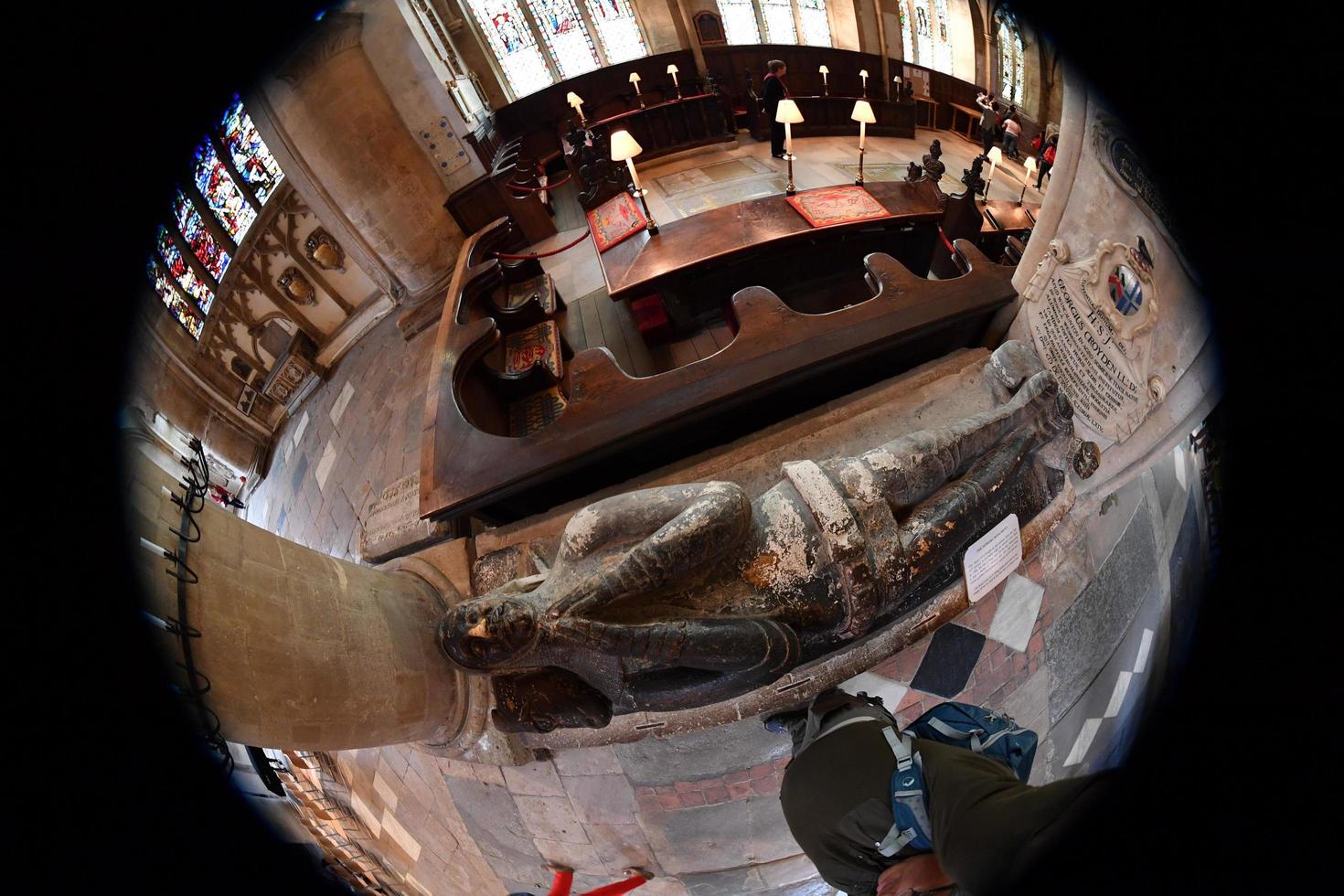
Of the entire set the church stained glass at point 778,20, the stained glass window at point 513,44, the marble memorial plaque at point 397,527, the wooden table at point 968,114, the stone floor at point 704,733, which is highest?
the stained glass window at point 513,44

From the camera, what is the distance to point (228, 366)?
156cm

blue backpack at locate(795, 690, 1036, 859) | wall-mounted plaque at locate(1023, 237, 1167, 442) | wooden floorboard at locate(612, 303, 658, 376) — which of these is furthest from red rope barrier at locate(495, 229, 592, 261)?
blue backpack at locate(795, 690, 1036, 859)

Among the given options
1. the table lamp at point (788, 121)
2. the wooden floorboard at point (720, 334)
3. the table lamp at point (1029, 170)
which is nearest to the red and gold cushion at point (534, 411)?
the wooden floorboard at point (720, 334)

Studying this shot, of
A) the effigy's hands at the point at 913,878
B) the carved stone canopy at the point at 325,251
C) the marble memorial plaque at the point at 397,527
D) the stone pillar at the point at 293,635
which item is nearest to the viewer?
the stone pillar at the point at 293,635

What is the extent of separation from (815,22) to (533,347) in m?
2.22

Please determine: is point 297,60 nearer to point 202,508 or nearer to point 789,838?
point 202,508

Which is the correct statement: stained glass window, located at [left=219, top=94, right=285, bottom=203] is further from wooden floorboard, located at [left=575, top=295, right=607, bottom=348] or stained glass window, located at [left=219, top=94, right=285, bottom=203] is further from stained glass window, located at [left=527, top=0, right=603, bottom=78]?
wooden floorboard, located at [left=575, top=295, right=607, bottom=348]

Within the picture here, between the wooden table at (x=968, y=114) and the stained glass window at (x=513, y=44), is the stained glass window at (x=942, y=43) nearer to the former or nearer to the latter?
the wooden table at (x=968, y=114)

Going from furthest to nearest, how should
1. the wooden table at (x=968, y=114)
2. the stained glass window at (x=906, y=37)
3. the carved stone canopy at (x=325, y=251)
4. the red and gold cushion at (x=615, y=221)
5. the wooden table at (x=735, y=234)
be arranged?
1. the red and gold cushion at (x=615, y=221)
2. the wooden table at (x=735, y=234)
3. the carved stone canopy at (x=325, y=251)
4. the wooden table at (x=968, y=114)
5. the stained glass window at (x=906, y=37)

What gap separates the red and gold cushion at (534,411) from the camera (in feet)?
9.18

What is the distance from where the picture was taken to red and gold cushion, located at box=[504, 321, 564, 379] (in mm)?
2944

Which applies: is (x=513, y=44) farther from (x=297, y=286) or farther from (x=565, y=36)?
(x=297, y=286)

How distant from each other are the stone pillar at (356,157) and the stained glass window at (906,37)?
213 cm

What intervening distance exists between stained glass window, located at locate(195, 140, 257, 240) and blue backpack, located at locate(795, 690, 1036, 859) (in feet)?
9.16
